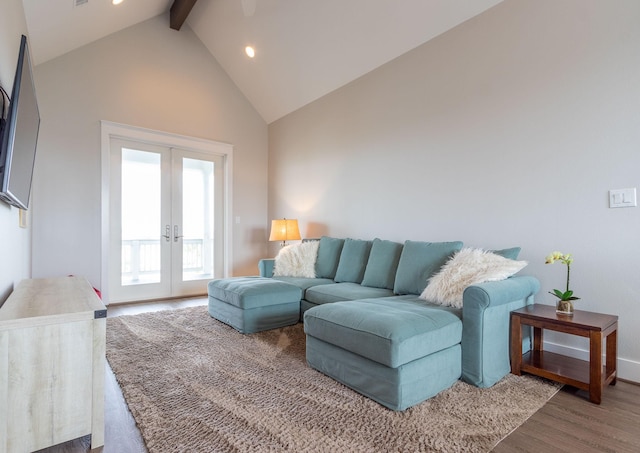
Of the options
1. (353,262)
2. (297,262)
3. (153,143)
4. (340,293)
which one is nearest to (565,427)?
(340,293)

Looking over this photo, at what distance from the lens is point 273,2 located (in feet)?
11.9

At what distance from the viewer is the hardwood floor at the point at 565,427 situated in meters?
1.44

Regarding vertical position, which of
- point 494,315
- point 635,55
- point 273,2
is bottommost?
point 494,315

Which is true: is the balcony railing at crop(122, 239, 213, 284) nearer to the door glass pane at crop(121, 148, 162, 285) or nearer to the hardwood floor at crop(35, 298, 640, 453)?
the door glass pane at crop(121, 148, 162, 285)

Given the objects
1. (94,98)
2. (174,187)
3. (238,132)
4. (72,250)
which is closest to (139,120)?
(94,98)

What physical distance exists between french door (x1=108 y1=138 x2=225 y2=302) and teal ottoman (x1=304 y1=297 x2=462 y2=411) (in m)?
3.21

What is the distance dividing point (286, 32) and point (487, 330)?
12.4ft

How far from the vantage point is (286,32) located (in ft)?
12.8

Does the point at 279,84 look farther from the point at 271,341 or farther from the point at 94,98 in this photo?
the point at 271,341

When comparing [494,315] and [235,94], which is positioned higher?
[235,94]

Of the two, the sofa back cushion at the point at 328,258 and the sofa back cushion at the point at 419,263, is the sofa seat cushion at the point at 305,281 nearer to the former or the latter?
the sofa back cushion at the point at 328,258

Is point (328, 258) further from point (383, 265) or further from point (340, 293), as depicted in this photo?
point (340, 293)

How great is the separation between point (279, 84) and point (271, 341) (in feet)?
11.7

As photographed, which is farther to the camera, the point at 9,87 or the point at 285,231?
the point at 285,231
